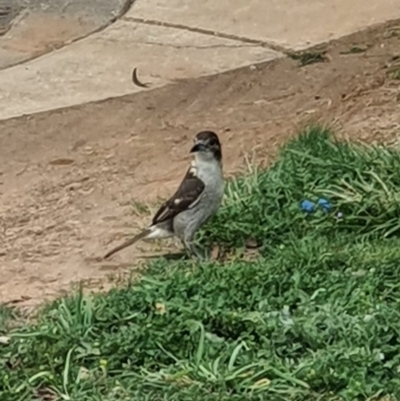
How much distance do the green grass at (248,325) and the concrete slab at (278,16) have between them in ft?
10.5

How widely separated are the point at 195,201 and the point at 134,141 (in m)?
1.74

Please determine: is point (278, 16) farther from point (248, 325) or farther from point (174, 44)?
point (248, 325)

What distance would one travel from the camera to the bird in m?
6.11

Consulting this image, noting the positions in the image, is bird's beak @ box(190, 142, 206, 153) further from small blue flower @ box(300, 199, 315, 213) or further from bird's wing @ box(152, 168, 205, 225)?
small blue flower @ box(300, 199, 315, 213)

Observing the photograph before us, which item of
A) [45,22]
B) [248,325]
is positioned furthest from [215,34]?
[248,325]

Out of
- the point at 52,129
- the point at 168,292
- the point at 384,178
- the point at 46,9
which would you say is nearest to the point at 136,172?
the point at 52,129

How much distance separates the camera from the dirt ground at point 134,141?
6.39 m

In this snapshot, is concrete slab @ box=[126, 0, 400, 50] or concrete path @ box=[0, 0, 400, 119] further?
concrete slab @ box=[126, 0, 400, 50]

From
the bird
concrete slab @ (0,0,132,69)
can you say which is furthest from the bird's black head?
concrete slab @ (0,0,132,69)

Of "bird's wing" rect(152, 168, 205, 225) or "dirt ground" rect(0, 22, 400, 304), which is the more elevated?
"bird's wing" rect(152, 168, 205, 225)

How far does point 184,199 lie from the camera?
6133 millimetres

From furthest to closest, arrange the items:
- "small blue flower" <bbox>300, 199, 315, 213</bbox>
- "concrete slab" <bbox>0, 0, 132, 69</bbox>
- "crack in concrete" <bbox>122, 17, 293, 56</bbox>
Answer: "concrete slab" <bbox>0, 0, 132, 69</bbox>
"crack in concrete" <bbox>122, 17, 293, 56</bbox>
"small blue flower" <bbox>300, 199, 315, 213</bbox>

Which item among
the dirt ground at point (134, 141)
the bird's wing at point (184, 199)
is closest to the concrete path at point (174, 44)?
the dirt ground at point (134, 141)

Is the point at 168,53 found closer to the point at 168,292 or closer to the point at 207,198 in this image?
the point at 207,198
